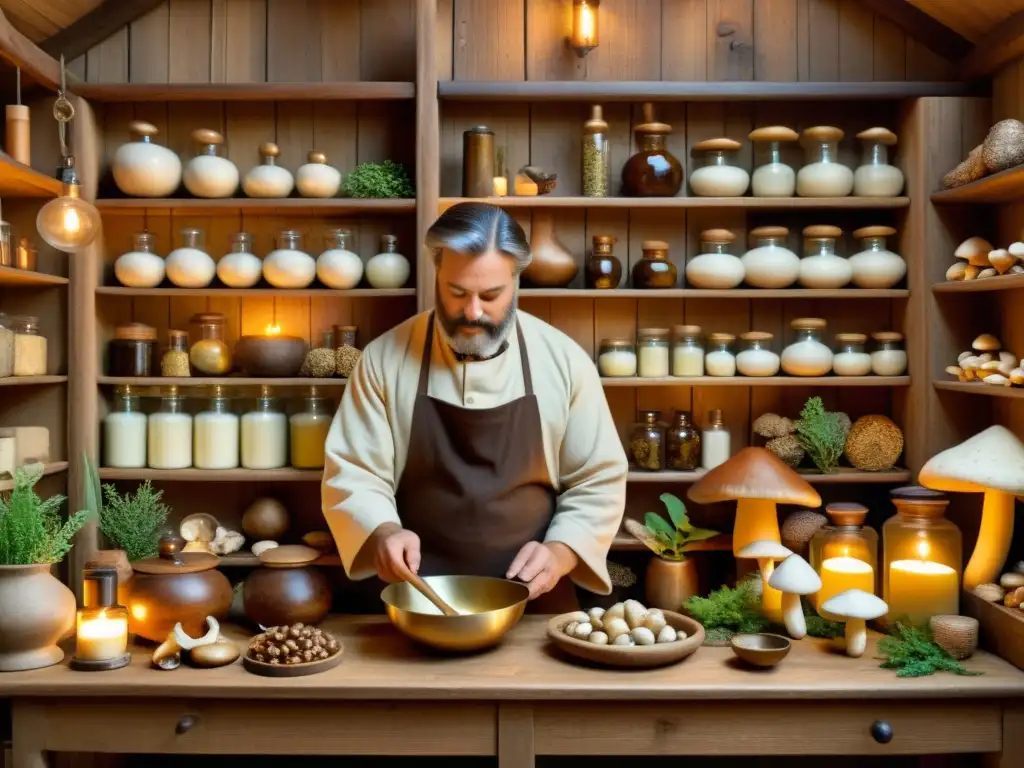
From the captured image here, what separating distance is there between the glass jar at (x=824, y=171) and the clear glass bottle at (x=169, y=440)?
216cm

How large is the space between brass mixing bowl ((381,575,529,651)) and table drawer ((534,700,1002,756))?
0.71 ft

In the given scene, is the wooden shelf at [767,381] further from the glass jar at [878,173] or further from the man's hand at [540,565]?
the man's hand at [540,565]

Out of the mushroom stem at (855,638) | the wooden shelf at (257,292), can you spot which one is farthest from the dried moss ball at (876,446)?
the wooden shelf at (257,292)

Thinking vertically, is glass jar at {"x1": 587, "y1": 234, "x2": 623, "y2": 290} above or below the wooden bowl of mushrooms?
above

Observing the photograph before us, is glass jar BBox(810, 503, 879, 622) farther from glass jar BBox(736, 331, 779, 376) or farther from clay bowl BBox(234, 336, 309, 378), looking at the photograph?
clay bowl BBox(234, 336, 309, 378)

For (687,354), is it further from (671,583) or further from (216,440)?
(216,440)

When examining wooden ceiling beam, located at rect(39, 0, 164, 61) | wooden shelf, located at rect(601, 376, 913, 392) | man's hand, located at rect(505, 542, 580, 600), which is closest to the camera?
man's hand, located at rect(505, 542, 580, 600)

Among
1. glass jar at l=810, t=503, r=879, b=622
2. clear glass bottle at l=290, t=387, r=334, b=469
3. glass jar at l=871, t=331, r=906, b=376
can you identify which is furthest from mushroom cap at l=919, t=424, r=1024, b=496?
clear glass bottle at l=290, t=387, r=334, b=469

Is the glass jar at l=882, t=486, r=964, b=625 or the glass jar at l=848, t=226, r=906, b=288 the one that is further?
the glass jar at l=848, t=226, r=906, b=288

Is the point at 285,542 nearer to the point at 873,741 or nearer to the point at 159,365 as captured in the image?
the point at 159,365

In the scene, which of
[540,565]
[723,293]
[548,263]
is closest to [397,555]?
[540,565]

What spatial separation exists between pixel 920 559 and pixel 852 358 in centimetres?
77

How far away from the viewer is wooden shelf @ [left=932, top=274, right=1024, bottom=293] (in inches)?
101

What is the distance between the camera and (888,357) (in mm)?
3145
